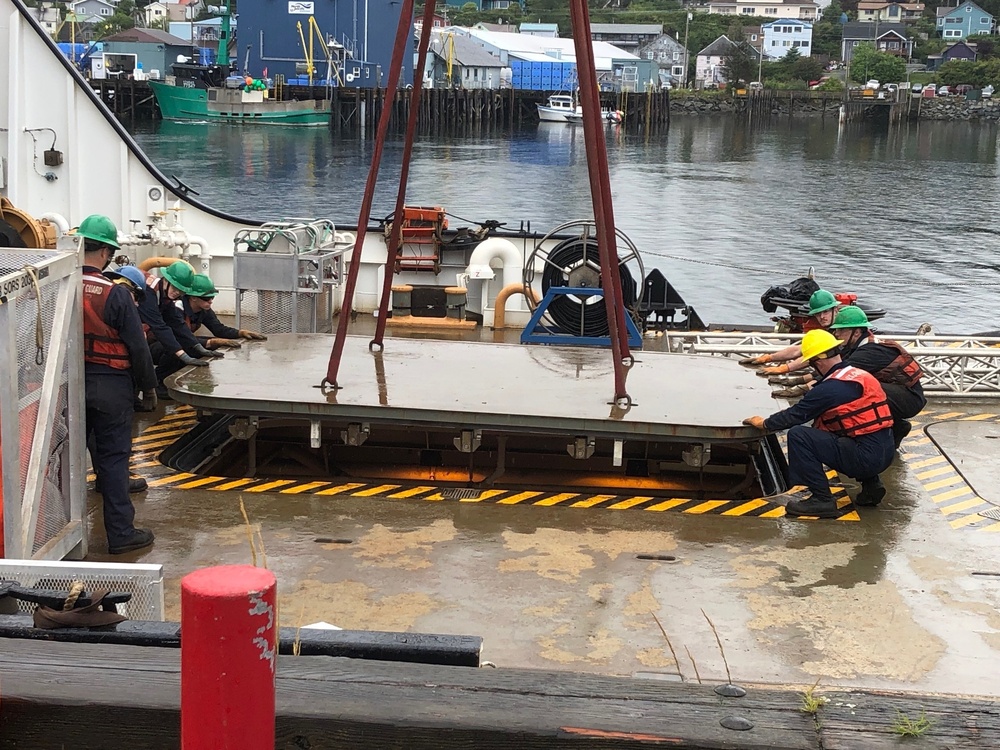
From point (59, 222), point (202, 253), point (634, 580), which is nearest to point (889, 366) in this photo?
point (634, 580)

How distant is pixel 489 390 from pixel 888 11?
6093 inches

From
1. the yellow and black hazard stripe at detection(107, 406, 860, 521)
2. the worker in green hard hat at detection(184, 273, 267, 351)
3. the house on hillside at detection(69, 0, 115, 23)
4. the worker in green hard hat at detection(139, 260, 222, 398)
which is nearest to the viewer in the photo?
the yellow and black hazard stripe at detection(107, 406, 860, 521)

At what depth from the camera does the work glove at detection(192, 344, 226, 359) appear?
9.06m

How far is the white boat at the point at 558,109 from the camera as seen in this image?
293 ft

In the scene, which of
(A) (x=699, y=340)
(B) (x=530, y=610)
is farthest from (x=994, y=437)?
(B) (x=530, y=610)

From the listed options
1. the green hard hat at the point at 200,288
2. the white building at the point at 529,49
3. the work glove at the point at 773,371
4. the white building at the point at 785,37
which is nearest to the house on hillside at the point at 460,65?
the white building at the point at 529,49

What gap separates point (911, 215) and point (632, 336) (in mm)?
36452

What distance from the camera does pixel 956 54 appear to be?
124 m

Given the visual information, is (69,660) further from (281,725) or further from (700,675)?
(700,675)

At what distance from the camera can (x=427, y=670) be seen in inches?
103

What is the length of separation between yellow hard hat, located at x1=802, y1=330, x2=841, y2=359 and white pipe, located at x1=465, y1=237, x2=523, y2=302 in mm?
6145

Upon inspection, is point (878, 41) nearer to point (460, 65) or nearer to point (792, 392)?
point (460, 65)

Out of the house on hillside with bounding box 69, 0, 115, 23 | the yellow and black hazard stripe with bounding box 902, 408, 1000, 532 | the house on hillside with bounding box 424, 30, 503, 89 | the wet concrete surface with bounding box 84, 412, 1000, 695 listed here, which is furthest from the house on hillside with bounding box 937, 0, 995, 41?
the wet concrete surface with bounding box 84, 412, 1000, 695

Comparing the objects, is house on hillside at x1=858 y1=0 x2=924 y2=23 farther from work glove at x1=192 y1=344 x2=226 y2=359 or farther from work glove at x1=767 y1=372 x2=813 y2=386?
work glove at x1=192 y1=344 x2=226 y2=359
